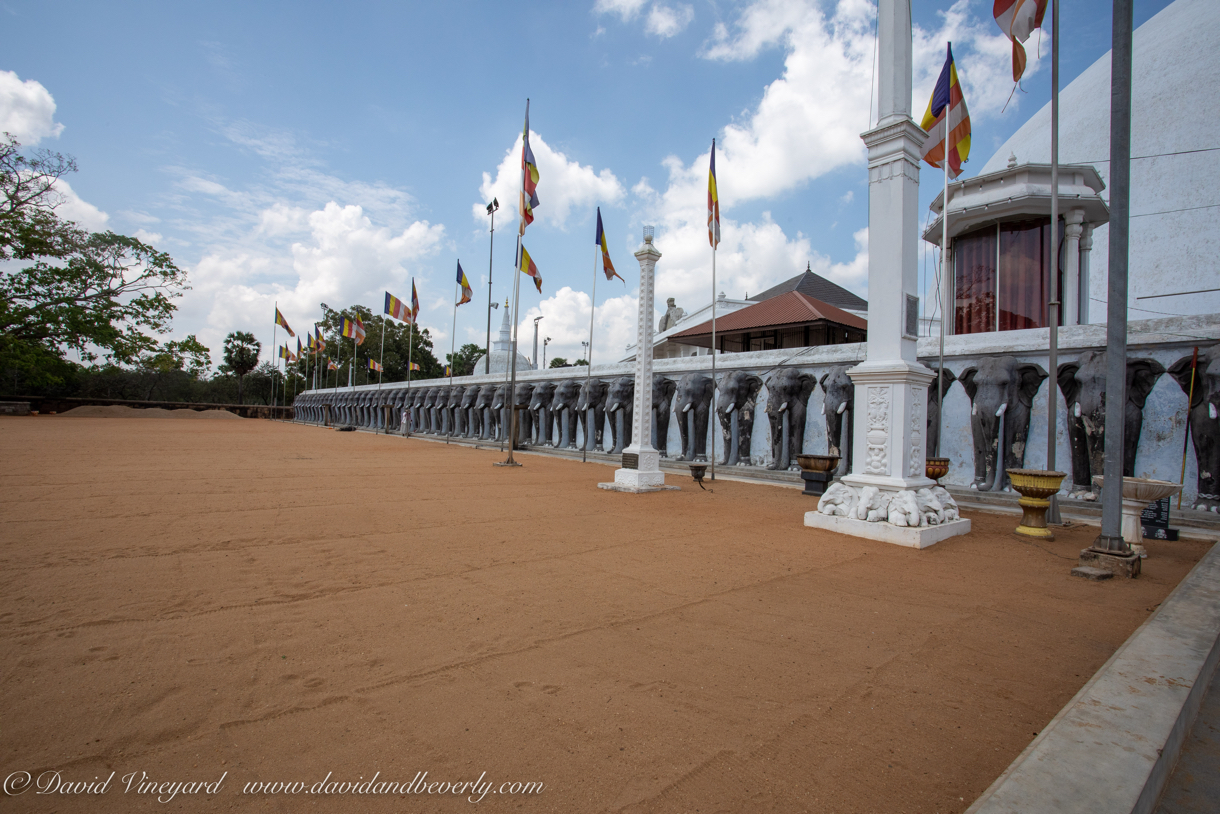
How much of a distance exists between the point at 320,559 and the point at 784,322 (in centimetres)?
1716

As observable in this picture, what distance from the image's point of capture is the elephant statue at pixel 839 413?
11.6 metres

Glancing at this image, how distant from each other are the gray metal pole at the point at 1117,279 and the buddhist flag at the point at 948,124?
151 inches

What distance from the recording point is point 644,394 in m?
10.3

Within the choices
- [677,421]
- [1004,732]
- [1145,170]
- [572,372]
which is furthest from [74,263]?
[1145,170]

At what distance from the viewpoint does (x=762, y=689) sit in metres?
2.57

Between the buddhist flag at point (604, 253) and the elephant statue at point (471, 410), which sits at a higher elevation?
the buddhist flag at point (604, 253)

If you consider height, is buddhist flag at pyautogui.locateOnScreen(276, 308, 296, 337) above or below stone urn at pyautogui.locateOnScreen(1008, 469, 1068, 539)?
above

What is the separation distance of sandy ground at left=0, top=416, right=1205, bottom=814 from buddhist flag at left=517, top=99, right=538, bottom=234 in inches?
392

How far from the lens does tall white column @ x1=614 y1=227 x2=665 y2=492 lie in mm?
9766

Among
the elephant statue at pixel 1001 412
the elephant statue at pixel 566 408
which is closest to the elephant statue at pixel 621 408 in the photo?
the elephant statue at pixel 566 408

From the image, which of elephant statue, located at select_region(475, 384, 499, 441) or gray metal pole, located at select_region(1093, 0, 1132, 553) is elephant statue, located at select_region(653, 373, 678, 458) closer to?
elephant statue, located at select_region(475, 384, 499, 441)

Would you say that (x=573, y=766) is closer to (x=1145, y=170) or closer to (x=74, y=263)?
(x=1145, y=170)

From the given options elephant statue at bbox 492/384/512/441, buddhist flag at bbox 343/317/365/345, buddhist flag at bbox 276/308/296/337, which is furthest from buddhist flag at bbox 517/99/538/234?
buddhist flag at bbox 276/308/296/337

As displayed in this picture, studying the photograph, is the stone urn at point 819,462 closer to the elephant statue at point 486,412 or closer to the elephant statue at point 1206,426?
the elephant statue at point 1206,426
